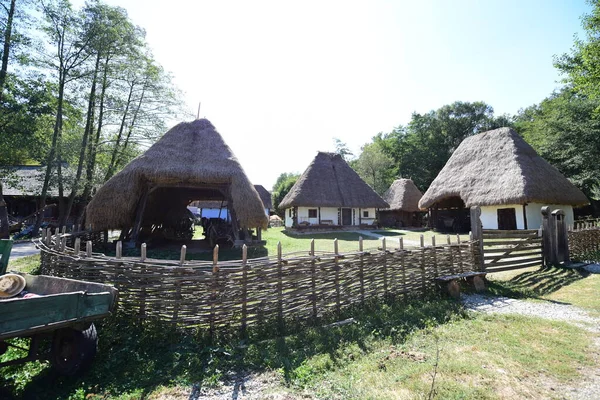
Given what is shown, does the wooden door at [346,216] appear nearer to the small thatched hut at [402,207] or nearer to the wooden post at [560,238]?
the small thatched hut at [402,207]

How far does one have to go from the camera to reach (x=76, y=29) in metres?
16.5

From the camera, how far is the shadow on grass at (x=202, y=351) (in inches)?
131

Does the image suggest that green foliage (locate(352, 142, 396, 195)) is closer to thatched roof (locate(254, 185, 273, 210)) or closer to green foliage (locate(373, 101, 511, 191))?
green foliage (locate(373, 101, 511, 191))

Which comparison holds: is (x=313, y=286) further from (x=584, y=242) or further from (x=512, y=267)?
(x=584, y=242)

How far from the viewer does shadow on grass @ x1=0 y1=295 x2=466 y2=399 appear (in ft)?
10.9

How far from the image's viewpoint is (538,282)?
7.73 m

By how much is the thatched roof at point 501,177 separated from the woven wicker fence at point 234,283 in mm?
14311

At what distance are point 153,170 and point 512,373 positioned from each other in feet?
39.5

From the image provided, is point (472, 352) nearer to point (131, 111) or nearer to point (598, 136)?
point (131, 111)

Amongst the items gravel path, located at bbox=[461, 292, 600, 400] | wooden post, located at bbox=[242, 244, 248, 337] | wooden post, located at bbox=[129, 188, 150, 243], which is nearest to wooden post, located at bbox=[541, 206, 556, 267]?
gravel path, located at bbox=[461, 292, 600, 400]

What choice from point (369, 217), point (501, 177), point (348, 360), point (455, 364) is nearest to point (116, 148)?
point (369, 217)

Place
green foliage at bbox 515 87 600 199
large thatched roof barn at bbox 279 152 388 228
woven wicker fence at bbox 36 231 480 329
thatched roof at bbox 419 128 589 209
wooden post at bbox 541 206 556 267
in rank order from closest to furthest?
woven wicker fence at bbox 36 231 480 329, wooden post at bbox 541 206 556 267, thatched roof at bbox 419 128 589 209, green foliage at bbox 515 87 600 199, large thatched roof barn at bbox 279 152 388 228

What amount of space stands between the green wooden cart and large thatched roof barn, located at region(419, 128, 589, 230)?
18.5 metres

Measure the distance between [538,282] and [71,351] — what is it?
10.3 meters
